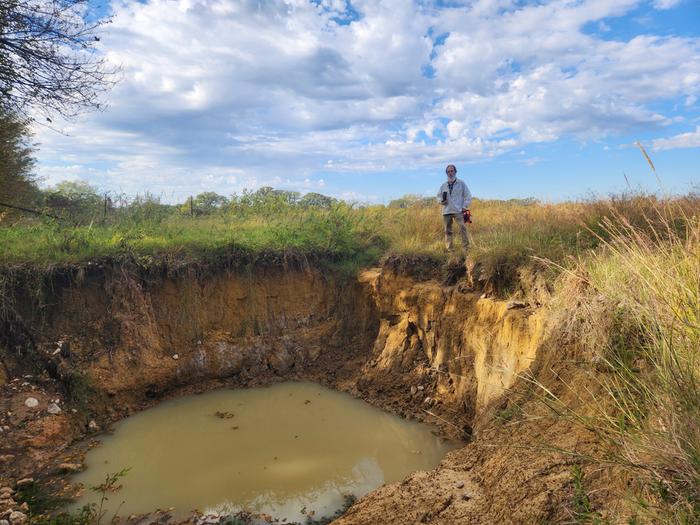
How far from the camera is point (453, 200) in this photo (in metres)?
8.12

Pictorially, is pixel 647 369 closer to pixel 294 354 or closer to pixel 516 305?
pixel 516 305

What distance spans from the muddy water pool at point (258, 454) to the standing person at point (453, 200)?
336cm

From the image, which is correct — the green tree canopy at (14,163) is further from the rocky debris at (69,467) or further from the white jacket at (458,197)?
the white jacket at (458,197)

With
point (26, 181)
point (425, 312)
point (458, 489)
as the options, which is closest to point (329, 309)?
point (425, 312)

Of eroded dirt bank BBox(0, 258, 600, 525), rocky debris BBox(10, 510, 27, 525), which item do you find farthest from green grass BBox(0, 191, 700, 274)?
rocky debris BBox(10, 510, 27, 525)

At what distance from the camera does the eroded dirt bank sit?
4.16m

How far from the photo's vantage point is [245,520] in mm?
4523

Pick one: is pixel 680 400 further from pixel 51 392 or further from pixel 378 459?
pixel 51 392

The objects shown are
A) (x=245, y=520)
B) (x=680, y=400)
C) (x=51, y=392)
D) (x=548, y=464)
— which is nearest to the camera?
(x=680, y=400)

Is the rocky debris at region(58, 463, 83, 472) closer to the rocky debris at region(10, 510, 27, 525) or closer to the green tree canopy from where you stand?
the rocky debris at region(10, 510, 27, 525)

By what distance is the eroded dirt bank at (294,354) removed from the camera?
4156 mm

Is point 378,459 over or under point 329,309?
under

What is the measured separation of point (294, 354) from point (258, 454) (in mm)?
2791

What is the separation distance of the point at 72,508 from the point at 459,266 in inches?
226
